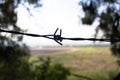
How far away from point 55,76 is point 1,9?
4913 millimetres

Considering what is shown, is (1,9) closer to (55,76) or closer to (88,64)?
(55,76)

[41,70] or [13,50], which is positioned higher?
[13,50]

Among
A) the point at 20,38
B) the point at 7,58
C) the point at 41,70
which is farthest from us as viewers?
the point at 41,70

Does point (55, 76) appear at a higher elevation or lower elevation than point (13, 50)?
lower

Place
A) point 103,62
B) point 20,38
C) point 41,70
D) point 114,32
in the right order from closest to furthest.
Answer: point 114,32, point 20,38, point 41,70, point 103,62

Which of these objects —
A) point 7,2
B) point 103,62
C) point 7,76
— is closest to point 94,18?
point 7,2

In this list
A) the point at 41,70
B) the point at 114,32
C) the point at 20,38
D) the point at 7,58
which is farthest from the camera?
the point at 41,70

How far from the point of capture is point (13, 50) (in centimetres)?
1285

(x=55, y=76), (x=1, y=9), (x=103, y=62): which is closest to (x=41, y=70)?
(x=55, y=76)

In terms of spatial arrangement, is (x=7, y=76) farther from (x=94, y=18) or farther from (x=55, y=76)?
(x=94, y=18)

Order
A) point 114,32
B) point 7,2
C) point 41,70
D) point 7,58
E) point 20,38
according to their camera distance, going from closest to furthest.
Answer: point 114,32 < point 7,2 < point 7,58 < point 20,38 < point 41,70

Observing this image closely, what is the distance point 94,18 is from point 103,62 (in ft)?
155

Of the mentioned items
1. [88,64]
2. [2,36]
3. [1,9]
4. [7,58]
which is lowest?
[88,64]

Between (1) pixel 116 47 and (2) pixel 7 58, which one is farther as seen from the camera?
(2) pixel 7 58
